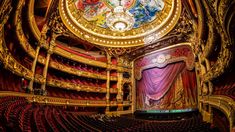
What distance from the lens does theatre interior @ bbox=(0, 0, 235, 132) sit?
5.72 metres

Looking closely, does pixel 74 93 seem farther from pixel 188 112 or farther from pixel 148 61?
pixel 188 112

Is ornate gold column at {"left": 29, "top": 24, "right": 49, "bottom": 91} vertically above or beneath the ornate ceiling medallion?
beneath

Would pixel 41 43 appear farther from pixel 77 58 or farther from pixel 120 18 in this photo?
pixel 120 18

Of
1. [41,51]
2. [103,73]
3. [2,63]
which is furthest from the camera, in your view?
[103,73]

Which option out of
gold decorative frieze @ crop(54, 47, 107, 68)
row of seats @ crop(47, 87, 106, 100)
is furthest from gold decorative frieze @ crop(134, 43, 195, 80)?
row of seats @ crop(47, 87, 106, 100)

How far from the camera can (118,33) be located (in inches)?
378

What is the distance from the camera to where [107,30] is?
950 cm

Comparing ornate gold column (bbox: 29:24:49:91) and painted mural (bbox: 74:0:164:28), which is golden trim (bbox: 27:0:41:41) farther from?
painted mural (bbox: 74:0:164:28)

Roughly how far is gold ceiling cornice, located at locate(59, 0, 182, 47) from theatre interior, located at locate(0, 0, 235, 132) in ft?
0.15

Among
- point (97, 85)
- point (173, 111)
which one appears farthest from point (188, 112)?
point (97, 85)

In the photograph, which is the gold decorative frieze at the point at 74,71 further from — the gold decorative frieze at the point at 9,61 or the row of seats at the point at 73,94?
the gold decorative frieze at the point at 9,61

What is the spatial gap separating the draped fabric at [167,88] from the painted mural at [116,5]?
2.91 m

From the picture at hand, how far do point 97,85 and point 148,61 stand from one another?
3.27m

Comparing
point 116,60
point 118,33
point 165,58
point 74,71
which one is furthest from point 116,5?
point 74,71
